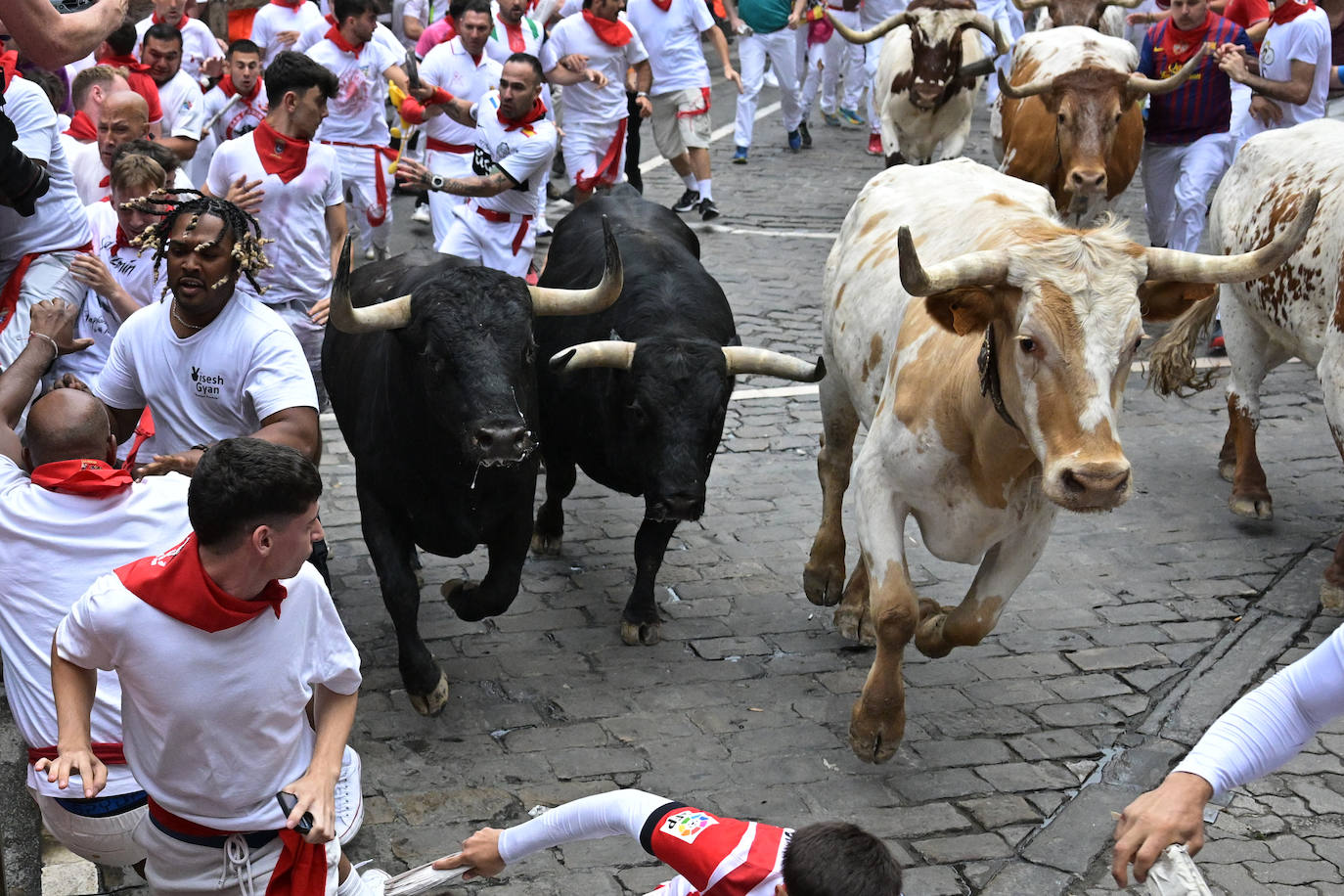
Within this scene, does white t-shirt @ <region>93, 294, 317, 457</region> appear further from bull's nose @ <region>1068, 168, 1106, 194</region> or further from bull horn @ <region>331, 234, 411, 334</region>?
bull's nose @ <region>1068, 168, 1106, 194</region>

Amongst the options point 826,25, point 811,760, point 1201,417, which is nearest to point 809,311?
point 1201,417

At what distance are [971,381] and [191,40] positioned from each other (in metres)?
8.97

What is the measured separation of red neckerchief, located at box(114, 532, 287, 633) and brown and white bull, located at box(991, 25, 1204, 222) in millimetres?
7761

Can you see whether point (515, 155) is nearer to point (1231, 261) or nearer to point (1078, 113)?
point (1078, 113)

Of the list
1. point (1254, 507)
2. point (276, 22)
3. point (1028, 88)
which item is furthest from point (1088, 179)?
point (276, 22)

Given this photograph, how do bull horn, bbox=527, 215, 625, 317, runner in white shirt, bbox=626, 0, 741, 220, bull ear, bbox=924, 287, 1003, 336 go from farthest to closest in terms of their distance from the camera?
runner in white shirt, bbox=626, 0, 741, 220 → bull horn, bbox=527, 215, 625, 317 → bull ear, bbox=924, 287, 1003, 336

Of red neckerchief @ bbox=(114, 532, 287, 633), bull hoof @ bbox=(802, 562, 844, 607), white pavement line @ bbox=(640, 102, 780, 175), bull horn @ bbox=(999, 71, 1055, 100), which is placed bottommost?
white pavement line @ bbox=(640, 102, 780, 175)

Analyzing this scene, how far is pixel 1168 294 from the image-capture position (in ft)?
16.4

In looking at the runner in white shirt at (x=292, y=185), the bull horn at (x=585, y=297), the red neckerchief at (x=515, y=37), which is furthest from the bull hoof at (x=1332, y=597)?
the red neckerchief at (x=515, y=37)

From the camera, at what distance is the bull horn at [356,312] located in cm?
552

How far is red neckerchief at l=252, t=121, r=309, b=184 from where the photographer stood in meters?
7.43

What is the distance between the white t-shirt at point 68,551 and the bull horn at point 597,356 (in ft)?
8.24

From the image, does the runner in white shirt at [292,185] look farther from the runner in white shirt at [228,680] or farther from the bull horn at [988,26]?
the bull horn at [988,26]

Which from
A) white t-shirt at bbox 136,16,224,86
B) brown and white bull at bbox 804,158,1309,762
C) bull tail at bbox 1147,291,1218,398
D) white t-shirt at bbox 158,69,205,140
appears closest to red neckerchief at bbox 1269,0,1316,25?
bull tail at bbox 1147,291,1218,398
